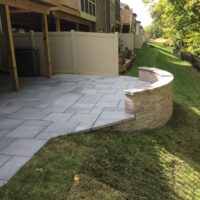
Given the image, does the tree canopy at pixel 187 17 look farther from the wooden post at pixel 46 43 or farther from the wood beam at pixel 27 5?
the wood beam at pixel 27 5

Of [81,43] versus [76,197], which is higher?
[81,43]

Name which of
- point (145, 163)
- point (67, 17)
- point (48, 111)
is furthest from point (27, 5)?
point (145, 163)

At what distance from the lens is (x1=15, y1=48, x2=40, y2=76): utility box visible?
1079cm

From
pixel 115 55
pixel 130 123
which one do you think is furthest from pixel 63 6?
pixel 130 123

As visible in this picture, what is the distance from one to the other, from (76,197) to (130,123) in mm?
2641

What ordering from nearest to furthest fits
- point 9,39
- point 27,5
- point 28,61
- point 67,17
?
point 9,39 < point 27,5 < point 28,61 < point 67,17

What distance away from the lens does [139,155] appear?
4.72 meters

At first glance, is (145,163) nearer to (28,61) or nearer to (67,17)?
(28,61)

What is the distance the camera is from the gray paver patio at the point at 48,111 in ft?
14.4

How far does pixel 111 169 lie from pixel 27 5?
617 cm

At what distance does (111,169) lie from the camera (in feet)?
13.3

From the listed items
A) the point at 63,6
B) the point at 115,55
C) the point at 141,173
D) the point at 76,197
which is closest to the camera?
the point at 76,197

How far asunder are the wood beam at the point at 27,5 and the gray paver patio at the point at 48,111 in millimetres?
2405

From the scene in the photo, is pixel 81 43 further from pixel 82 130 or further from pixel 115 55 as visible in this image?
pixel 82 130
